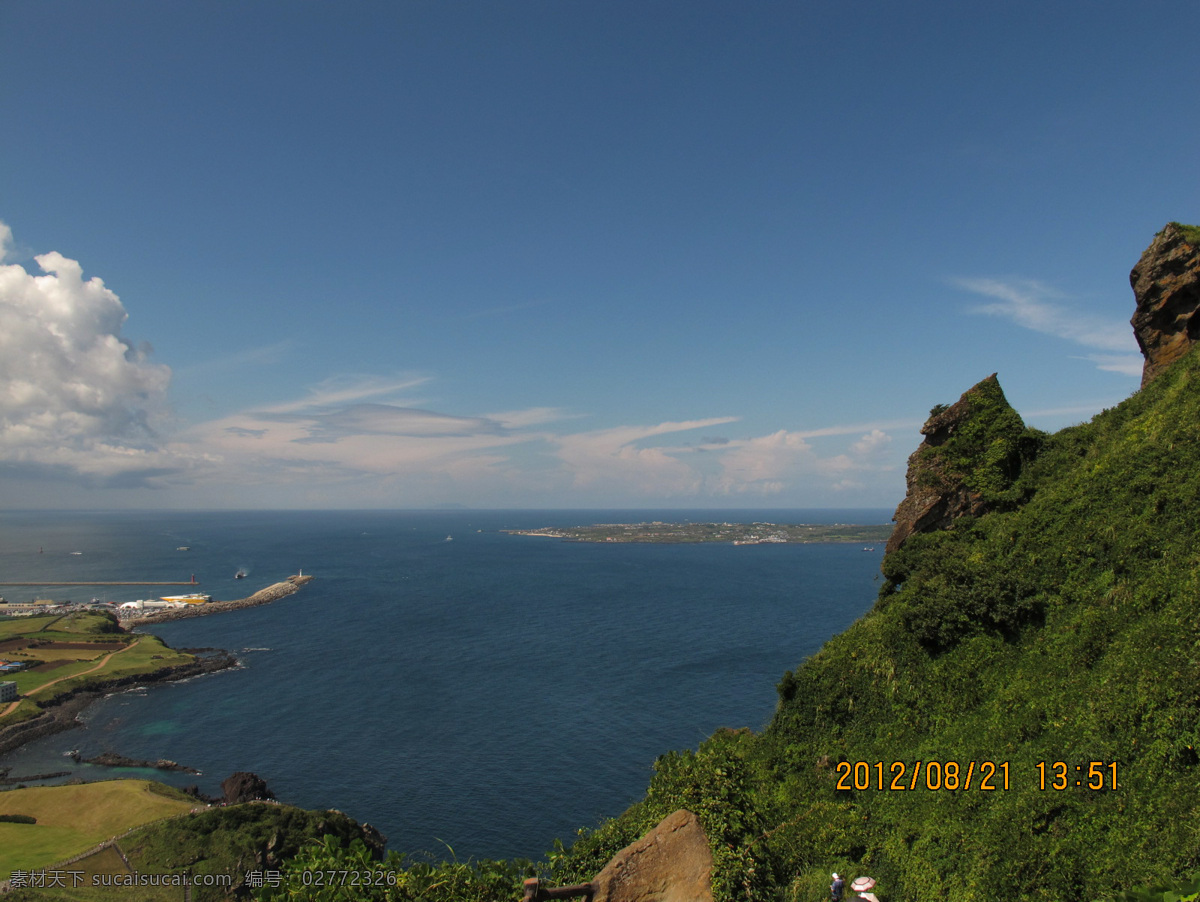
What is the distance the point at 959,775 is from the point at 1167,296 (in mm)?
27451

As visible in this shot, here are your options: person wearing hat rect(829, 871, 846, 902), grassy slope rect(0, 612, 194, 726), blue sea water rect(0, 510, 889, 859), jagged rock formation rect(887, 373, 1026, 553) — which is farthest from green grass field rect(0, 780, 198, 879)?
jagged rock formation rect(887, 373, 1026, 553)

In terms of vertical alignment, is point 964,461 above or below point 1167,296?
below

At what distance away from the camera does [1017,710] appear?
18156 mm

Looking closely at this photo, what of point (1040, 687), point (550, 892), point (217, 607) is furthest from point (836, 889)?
point (217, 607)

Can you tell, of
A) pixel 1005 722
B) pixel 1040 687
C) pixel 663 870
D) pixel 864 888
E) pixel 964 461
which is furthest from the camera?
pixel 964 461

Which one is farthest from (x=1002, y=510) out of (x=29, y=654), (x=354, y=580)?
(x=354, y=580)

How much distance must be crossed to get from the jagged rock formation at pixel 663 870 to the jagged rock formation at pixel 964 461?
23.7 m

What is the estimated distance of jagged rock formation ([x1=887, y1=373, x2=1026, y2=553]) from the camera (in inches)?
1201

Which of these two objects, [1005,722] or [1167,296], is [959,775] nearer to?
[1005,722]

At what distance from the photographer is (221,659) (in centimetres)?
8262

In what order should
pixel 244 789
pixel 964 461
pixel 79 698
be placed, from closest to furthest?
pixel 964 461, pixel 244 789, pixel 79 698

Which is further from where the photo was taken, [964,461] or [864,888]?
[964,461]

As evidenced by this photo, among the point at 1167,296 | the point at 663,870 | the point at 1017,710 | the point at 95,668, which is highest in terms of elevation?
the point at 1167,296

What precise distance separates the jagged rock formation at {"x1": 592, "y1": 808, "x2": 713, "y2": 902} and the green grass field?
43650mm
